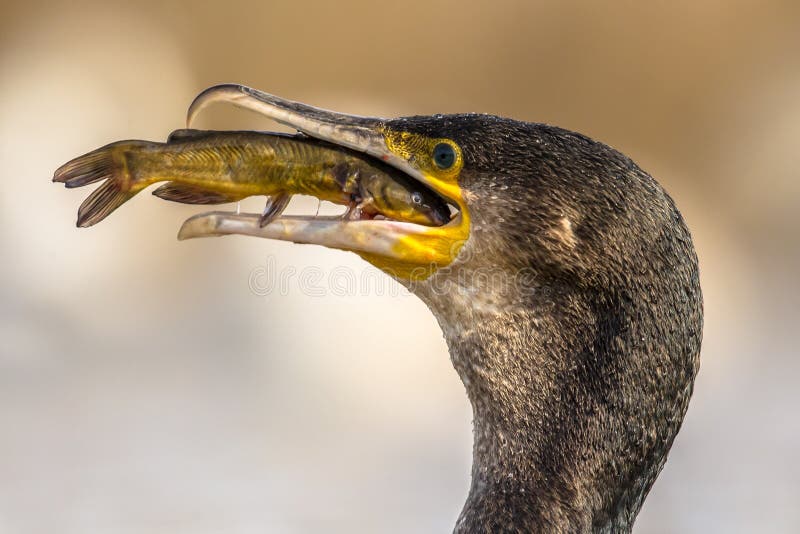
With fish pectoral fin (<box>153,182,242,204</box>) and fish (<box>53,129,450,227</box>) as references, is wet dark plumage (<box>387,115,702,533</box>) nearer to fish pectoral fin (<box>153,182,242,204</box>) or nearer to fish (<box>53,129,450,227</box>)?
fish (<box>53,129,450,227</box>)

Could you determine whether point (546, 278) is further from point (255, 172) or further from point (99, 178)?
point (99, 178)

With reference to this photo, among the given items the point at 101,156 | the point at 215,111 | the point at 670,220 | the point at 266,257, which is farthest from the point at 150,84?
the point at 670,220

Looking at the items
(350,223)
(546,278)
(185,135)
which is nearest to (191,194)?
(185,135)

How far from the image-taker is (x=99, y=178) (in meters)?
1.01

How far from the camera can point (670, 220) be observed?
3.22ft

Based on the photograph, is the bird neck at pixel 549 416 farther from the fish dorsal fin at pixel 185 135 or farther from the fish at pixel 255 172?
the fish dorsal fin at pixel 185 135

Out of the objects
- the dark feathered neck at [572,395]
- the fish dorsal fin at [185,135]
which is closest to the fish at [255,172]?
the fish dorsal fin at [185,135]

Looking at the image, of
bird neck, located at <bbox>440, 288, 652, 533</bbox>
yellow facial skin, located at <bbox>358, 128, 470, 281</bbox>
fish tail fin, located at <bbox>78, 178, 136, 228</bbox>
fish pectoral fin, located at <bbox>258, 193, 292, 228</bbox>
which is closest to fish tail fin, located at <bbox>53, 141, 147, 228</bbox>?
fish tail fin, located at <bbox>78, 178, 136, 228</bbox>

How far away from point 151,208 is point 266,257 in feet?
2.19

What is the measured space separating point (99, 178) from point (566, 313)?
533mm

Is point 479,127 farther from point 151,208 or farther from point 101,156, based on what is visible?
point 151,208

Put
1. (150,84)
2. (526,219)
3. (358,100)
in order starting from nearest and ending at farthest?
(526,219) < (358,100) < (150,84)

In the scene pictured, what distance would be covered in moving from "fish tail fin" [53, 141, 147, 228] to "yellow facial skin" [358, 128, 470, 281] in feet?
0.96

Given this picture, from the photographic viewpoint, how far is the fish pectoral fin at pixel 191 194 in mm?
1041
